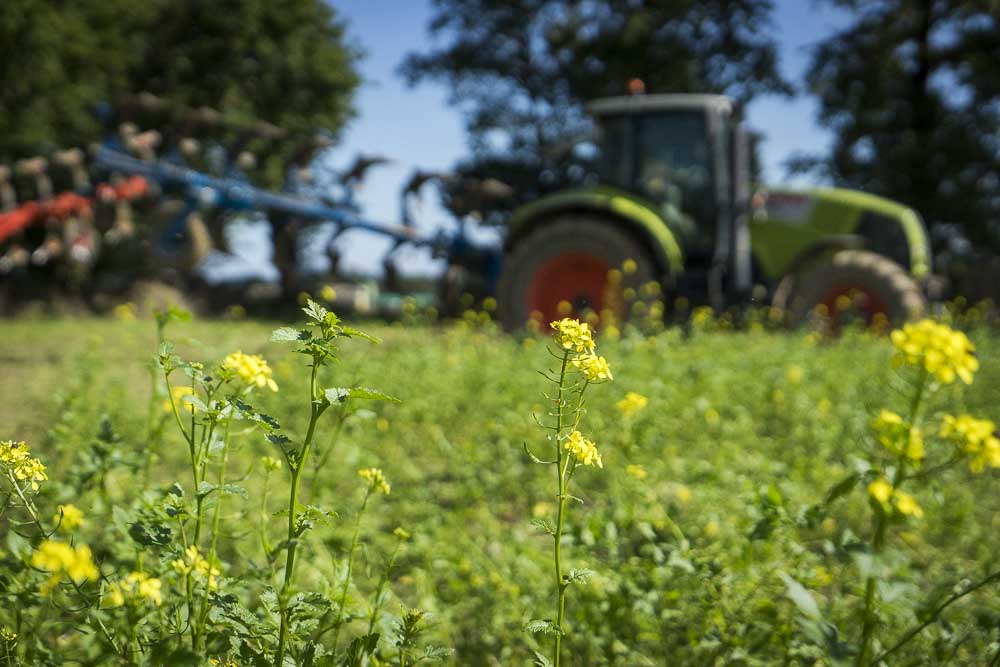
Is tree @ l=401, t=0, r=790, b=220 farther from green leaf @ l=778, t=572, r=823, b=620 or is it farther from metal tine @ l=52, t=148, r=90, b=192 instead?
green leaf @ l=778, t=572, r=823, b=620

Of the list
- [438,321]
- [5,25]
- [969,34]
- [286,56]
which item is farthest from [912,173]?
[5,25]

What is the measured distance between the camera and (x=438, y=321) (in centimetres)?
825

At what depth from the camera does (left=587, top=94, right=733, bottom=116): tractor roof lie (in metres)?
6.37

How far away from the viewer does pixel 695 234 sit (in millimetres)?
6609

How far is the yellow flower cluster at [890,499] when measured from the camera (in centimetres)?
83

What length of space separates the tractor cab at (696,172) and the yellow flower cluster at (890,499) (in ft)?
18.8

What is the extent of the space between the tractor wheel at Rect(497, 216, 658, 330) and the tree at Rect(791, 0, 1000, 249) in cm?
1045

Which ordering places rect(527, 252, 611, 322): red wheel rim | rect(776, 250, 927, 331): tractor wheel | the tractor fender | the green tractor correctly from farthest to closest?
rect(527, 252, 611, 322): red wheel rim < the green tractor < the tractor fender < rect(776, 250, 927, 331): tractor wheel

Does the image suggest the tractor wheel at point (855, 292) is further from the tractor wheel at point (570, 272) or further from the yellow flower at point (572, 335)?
→ the yellow flower at point (572, 335)

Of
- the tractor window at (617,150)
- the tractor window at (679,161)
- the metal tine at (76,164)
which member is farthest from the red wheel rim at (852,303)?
the metal tine at (76,164)

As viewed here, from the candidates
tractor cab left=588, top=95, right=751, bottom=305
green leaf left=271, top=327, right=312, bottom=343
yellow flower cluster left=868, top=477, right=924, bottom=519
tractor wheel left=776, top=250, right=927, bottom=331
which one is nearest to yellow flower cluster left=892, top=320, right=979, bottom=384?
yellow flower cluster left=868, top=477, right=924, bottom=519

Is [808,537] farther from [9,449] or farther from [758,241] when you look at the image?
[758,241]

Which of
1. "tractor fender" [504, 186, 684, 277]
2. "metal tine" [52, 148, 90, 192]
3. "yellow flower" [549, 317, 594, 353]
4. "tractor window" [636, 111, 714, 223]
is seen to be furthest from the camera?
"metal tine" [52, 148, 90, 192]

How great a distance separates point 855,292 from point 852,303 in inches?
3.7
